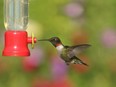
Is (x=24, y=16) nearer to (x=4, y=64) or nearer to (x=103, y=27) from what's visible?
(x=4, y=64)

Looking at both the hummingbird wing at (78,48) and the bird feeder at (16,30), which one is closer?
the hummingbird wing at (78,48)

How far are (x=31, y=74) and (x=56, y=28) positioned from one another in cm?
71

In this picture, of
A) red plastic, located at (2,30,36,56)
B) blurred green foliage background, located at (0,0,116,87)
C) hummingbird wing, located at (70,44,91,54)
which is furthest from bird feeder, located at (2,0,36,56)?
blurred green foliage background, located at (0,0,116,87)

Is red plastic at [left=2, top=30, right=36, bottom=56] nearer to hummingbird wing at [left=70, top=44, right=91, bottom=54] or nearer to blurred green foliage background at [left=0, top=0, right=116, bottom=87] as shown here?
hummingbird wing at [left=70, top=44, right=91, bottom=54]

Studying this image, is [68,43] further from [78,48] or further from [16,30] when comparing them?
[78,48]

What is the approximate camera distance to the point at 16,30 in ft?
19.7

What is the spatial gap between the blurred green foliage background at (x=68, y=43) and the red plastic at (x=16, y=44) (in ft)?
5.39

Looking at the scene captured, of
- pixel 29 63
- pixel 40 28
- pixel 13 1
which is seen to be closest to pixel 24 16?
pixel 13 1

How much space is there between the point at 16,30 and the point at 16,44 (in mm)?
181

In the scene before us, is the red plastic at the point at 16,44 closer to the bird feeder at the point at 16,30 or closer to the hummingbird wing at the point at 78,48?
the bird feeder at the point at 16,30

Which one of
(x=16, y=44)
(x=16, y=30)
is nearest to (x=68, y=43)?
(x=16, y=30)

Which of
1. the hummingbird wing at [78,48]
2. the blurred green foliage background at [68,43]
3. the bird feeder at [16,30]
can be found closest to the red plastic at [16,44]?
the bird feeder at [16,30]

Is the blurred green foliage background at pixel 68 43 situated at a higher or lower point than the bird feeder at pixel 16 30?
lower

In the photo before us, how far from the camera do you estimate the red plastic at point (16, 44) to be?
5762 mm
